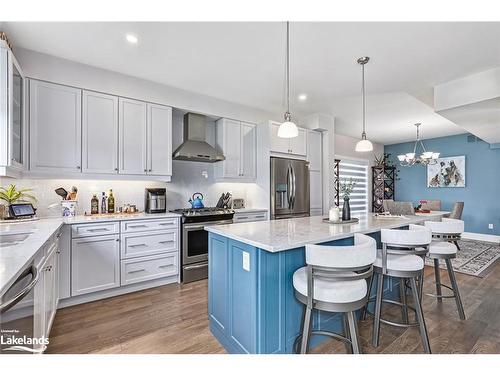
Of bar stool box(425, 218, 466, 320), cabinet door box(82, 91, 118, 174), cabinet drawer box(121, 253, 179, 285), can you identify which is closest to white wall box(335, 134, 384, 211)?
bar stool box(425, 218, 466, 320)

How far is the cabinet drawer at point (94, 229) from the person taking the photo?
8.41 ft

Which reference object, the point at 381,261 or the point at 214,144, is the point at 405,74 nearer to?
the point at 381,261

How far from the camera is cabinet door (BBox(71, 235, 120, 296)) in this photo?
258cm

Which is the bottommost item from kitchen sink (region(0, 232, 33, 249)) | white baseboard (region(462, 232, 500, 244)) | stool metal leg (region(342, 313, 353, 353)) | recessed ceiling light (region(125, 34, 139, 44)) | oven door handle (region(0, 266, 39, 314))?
white baseboard (region(462, 232, 500, 244))

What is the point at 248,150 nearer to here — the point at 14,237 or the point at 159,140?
the point at 159,140

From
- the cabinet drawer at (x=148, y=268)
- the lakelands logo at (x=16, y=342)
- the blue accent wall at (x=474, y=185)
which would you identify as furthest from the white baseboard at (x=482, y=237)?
the lakelands logo at (x=16, y=342)

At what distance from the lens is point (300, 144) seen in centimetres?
451

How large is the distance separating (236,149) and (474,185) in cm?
649

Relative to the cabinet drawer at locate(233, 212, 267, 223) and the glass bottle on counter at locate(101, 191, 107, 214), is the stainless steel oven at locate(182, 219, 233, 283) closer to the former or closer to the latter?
the cabinet drawer at locate(233, 212, 267, 223)

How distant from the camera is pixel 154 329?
216 centimetres

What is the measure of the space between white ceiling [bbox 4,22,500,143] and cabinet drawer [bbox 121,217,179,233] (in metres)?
1.92

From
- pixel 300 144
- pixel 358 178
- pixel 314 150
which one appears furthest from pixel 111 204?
pixel 358 178

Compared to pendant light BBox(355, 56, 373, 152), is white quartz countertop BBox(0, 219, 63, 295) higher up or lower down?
lower down
